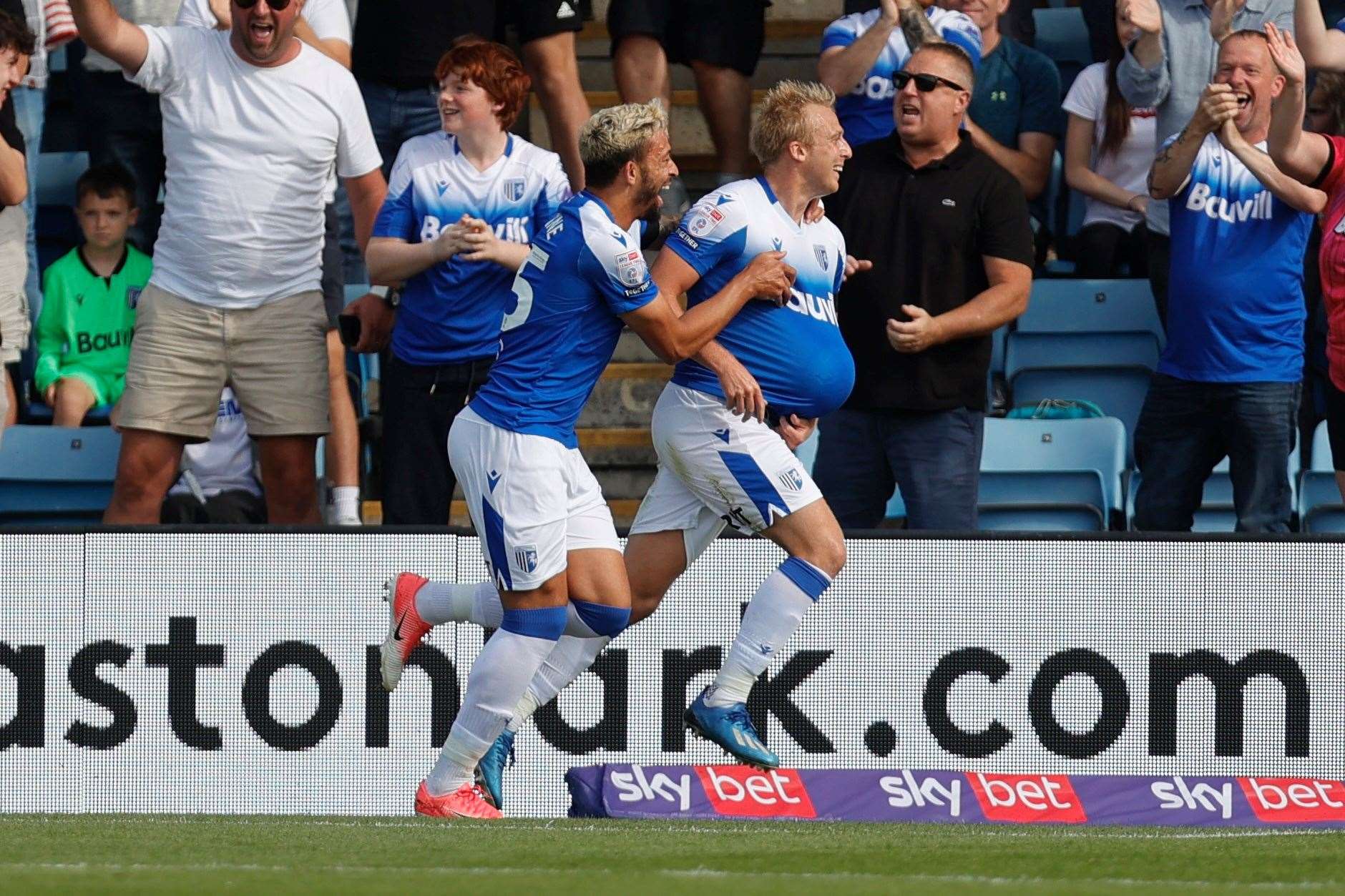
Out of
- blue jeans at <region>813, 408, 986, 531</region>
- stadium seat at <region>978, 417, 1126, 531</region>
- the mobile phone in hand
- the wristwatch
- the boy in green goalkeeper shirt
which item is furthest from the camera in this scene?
the boy in green goalkeeper shirt

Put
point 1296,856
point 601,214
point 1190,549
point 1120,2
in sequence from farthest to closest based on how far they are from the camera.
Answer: point 1120,2 → point 1190,549 → point 601,214 → point 1296,856

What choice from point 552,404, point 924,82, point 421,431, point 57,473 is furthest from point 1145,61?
point 57,473

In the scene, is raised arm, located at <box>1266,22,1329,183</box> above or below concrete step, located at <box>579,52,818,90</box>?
above

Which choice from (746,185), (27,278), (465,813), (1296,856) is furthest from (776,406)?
(27,278)

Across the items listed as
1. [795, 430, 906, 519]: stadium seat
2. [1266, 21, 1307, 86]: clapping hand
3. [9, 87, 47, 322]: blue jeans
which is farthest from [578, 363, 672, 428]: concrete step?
[1266, 21, 1307, 86]: clapping hand

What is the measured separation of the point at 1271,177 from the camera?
842 centimetres

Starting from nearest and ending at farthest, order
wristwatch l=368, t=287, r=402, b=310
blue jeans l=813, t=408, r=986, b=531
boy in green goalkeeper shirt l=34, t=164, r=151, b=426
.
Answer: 1. blue jeans l=813, t=408, r=986, b=531
2. wristwatch l=368, t=287, r=402, b=310
3. boy in green goalkeeper shirt l=34, t=164, r=151, b=426

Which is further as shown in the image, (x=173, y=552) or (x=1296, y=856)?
(x=173, y=552)

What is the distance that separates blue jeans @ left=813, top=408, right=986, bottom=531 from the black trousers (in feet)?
4.52

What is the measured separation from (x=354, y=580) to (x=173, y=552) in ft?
2.14

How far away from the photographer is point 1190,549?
7.71 meters

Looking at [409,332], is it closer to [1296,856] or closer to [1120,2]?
[1120,2]

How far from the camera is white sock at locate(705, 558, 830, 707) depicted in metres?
6.72

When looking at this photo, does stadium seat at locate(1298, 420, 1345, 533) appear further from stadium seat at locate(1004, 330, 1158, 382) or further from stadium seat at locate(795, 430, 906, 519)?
stadium seat at locate(795, 430, 906, 519)
